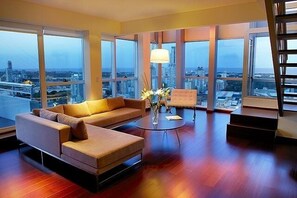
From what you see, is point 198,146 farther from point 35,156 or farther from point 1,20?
point 1,20

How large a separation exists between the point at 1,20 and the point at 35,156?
2478mm

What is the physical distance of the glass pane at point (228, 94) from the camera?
6.93m

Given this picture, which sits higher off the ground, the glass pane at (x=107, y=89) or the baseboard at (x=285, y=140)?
the glass pane at (x=107, y=89)

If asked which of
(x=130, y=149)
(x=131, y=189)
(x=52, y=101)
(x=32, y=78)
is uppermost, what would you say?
(x=32, y=78)

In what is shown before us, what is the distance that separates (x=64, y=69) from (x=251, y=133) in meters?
4.33

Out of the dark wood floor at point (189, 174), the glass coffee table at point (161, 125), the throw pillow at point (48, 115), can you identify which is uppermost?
the throw pillow at point (48, 115)

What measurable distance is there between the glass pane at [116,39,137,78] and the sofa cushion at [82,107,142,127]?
1.65m

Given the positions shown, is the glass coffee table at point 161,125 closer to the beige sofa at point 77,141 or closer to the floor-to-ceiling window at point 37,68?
the beige sofa at point 77,141

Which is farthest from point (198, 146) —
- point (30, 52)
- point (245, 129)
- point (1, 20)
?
point (1, 20)

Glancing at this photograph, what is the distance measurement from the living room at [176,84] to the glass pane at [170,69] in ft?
0.12

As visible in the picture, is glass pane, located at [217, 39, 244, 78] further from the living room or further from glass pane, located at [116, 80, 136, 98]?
glass pane, located at [116, 80, 136, 98]

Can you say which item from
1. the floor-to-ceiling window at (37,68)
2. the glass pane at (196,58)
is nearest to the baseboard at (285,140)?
the glass pane at (196,58)

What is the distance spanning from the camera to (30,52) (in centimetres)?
456

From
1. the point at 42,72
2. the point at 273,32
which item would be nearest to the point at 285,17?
the point at 273,32
